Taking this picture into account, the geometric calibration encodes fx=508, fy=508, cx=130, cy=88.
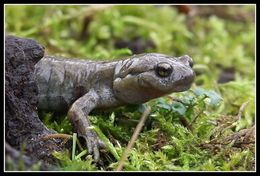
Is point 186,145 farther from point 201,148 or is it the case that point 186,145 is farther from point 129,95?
point 129,95

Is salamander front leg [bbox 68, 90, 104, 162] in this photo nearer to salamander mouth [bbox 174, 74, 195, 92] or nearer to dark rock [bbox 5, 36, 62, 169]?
dark rock [bbox 5, 36, 62, 169]

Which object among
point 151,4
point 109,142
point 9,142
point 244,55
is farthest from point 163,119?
point 151,4

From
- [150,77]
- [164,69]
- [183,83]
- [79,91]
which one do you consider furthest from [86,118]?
[183,83]

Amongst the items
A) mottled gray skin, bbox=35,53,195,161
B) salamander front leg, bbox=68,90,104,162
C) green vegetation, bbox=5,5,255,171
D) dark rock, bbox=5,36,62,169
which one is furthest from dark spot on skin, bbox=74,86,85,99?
dark rock, bbox=5,36,62,169

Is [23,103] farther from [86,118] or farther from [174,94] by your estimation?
[174,94]

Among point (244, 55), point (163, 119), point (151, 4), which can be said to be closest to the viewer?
point (163, 119)

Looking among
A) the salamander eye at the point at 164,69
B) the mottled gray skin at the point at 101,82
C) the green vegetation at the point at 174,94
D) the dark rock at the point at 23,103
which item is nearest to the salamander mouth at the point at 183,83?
the mottled gray skin at the point at 101,82

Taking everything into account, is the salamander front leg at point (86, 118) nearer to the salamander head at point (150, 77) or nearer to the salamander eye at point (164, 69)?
the salamander head at point (150, 77)
